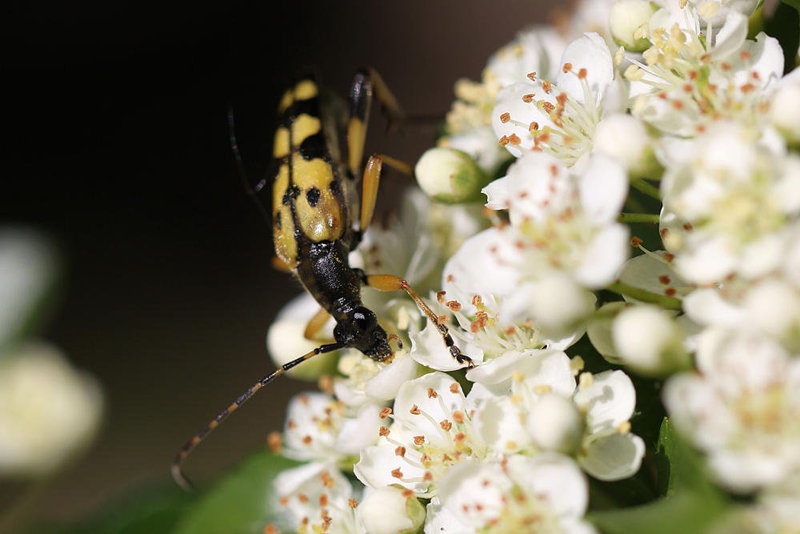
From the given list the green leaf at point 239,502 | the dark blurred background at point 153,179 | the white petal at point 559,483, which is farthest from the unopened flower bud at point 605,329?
the dark blurred background at point 153,179

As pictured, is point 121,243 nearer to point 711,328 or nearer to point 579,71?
point 579,71

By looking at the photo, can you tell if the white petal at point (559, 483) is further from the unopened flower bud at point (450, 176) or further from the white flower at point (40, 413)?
the white flower at point (40, 413)

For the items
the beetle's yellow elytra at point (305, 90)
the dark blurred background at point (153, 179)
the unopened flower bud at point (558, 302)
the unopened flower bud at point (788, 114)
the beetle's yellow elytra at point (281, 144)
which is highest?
the beetle's yellow elytra at point (305, 90)

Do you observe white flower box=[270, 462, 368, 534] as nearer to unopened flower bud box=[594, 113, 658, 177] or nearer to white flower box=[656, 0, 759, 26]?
unopened flower bud box=[594, 113, 658, 177]

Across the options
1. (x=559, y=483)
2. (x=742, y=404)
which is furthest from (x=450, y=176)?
(x=742, y=404)

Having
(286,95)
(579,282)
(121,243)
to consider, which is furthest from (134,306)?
(579,282)

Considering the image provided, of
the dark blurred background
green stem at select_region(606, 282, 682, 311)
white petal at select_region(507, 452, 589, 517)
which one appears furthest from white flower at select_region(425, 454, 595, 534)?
the dark blurred background

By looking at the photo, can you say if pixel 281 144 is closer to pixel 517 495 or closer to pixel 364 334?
pixel 364 334
